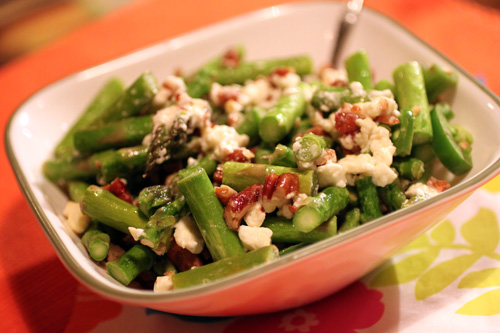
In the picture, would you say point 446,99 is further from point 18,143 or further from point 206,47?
point 18,143

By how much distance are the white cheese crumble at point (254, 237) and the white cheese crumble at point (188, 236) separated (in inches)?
6.5

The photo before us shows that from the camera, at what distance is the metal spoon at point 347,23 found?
257 cm

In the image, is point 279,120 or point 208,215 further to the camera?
point 279,120

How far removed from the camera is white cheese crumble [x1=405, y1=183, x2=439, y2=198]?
1587 mm

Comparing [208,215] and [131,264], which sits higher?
[208,215]

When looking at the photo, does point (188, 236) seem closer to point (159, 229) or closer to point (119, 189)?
point (159, 229)

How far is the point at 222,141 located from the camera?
5.90 ft

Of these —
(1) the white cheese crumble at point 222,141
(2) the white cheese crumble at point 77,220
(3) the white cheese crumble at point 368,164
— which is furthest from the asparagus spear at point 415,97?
(2) the white cheese crumble at point 77,220

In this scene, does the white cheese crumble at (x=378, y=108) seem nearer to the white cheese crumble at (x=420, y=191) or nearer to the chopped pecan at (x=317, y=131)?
the chopped pecan at (x=317, y=131)

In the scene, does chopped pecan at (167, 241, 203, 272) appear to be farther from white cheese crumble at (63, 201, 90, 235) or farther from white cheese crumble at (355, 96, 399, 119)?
white cheese crumble at (355, 96, 399, 119)

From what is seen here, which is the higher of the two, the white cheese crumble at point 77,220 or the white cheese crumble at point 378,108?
the white cheese crumble at point 378,108

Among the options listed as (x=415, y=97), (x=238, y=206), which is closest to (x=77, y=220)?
(x=238, y=206)

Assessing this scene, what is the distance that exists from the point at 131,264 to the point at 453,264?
118 cm

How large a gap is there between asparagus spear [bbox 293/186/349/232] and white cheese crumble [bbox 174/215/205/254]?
0.34 metres
